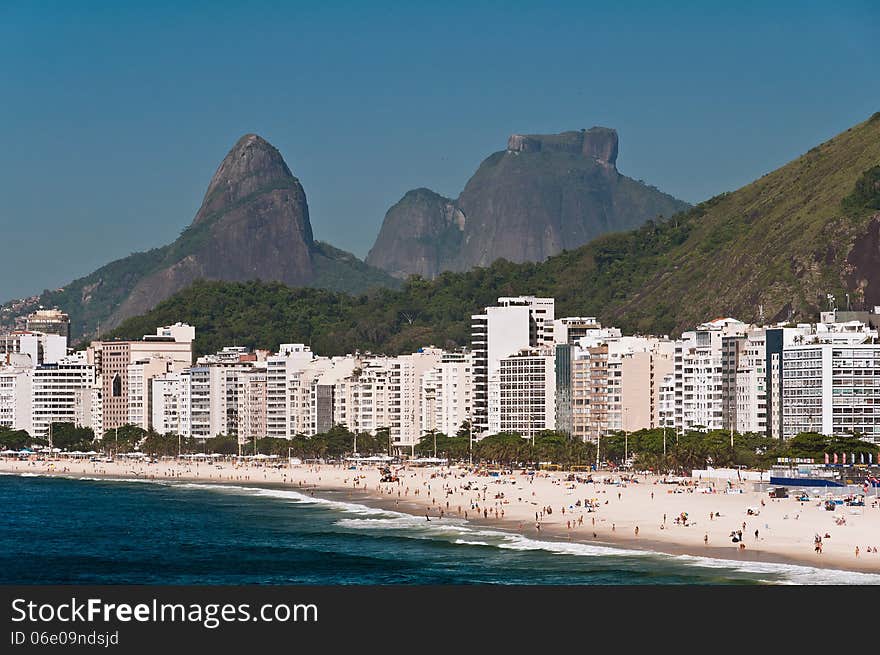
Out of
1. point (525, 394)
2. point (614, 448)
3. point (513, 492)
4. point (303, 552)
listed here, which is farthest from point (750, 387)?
point (303, 552)

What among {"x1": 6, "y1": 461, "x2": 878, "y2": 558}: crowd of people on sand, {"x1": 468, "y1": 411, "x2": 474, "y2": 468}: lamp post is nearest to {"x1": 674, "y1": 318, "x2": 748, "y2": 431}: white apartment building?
{"x1": 6, "y1": 461, "x2": 878, "y2": 558}: crowd of people on sand

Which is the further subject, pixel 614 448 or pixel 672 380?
pixel 672 380

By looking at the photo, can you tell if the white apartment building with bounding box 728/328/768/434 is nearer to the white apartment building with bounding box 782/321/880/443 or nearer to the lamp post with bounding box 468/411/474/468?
the white apartment building with bounding box 782/321/880/443

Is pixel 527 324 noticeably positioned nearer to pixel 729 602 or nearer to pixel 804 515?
pixel 804 515

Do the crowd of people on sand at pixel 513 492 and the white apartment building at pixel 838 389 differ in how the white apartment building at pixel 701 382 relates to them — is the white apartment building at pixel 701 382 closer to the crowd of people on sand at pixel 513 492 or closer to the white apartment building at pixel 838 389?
the white apartment building at pixel 838 389

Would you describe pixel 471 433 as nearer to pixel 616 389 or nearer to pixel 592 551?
pixel 616 389

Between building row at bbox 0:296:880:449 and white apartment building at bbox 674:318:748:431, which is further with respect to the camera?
white apartment building at bbox 674:318:748:431
